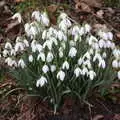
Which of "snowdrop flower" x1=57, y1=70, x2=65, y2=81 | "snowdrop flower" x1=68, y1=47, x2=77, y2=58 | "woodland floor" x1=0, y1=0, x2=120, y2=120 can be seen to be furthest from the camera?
"woodland floor" x1=0, y1=0, x2=120, y2=120

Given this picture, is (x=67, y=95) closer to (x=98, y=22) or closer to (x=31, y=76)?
(x=31, y=76)

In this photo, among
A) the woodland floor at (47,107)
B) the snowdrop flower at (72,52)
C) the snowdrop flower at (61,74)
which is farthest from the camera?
the woodland floor at (47,107)

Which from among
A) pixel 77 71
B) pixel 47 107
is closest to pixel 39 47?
pixel 77 71

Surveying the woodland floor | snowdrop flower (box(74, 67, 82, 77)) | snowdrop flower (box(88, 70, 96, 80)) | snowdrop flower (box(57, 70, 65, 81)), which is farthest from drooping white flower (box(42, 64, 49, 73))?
the woodland floor

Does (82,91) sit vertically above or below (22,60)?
below

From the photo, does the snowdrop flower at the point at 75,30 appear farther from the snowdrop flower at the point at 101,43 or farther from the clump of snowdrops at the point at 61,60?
the snowdrop flower at the point at 101,43

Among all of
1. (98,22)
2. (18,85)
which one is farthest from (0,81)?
(98,22)

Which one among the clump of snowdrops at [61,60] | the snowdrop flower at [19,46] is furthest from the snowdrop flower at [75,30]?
the snowdrop flower at [19,46]

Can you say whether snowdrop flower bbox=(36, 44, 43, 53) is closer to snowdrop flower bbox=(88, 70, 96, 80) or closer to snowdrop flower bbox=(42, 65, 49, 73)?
snowdrop flower bbox=(42, 65, 49, 73)
